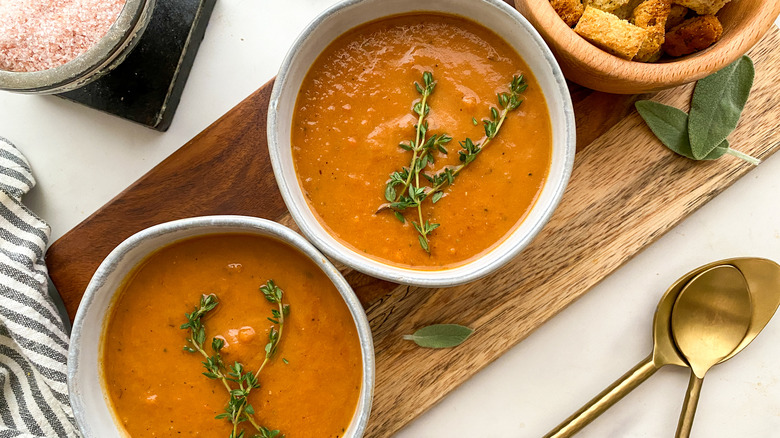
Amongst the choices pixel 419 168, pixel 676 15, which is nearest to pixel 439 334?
pixel 419 168

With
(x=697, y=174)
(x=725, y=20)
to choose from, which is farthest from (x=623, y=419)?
(x=725, y=20)

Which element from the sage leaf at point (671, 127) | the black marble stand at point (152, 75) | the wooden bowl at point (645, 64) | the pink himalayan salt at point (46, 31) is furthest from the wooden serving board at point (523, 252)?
the pink himalayan salt at point (46, 31)

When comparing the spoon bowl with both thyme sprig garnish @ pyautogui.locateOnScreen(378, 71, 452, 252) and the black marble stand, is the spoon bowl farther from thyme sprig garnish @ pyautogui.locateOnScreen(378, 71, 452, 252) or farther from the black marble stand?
the black marble stand

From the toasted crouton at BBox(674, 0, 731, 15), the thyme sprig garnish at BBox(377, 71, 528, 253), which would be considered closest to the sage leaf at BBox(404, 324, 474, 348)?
the thyme sprig garnish at BBox(377, 71, 528, 253)

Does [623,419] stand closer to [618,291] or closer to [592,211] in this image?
[618,291]

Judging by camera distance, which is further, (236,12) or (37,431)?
(236,12)

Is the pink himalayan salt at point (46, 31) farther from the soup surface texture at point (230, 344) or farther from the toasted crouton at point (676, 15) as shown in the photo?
the toasted crouton at point (676, 15)

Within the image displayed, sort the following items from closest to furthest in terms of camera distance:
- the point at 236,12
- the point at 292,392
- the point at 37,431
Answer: the point at 292,392 < the point at 37,431 < the point at 236,12

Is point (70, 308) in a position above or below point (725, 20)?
below
